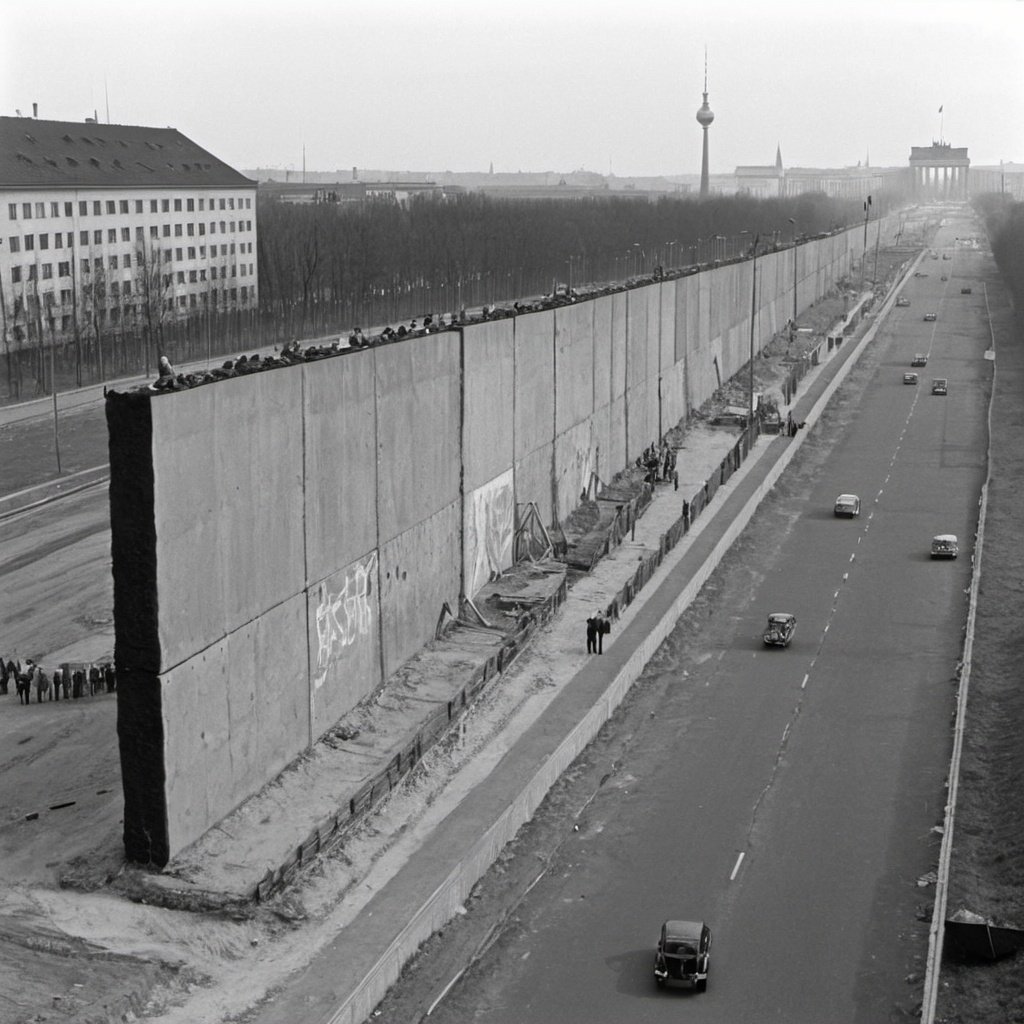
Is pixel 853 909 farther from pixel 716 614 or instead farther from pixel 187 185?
pixel 187 185

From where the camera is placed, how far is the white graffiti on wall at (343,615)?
101ft

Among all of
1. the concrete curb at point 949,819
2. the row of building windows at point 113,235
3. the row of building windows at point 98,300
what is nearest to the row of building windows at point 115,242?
the row of building windows at point 113,235

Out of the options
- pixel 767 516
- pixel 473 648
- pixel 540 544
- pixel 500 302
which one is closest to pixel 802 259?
pixel 500 302

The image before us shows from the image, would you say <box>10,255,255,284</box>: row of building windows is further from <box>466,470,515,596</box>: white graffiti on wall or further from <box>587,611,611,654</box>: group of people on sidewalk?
<box>587,611,611,654</box>: group of people on sidewalk

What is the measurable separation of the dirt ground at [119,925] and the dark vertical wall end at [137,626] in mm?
906

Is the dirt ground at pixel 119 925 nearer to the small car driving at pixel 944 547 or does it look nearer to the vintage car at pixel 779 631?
the vintage car at pixel 779 631

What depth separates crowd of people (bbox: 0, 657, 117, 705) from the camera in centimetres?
3391

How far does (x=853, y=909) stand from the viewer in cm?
2555

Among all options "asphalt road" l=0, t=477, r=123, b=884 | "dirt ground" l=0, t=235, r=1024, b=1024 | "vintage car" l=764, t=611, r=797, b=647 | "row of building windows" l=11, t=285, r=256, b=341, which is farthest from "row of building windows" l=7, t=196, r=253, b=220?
"dirt ground" l=0, t=235, r=1024, b=1024

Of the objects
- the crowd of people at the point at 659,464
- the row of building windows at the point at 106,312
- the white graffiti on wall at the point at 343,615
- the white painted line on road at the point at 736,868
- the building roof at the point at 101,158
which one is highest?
the building roof at the point at 101,158

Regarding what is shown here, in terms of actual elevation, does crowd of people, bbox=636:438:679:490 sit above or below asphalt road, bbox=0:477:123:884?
above

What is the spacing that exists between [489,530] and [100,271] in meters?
57.0

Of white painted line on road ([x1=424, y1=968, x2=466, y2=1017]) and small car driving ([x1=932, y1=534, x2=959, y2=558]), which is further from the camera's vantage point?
small car driving ([x1=932, y1=534, x2=959, y2=558])

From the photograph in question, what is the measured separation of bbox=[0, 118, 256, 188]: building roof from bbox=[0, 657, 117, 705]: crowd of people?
58.7 meters
